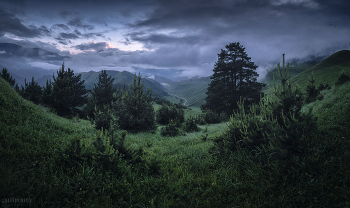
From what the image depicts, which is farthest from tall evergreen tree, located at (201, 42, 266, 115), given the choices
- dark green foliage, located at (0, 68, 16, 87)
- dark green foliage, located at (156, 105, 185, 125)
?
dark green foliage, located at (0, 68, 16, 87)

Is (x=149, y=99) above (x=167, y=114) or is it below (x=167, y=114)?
above

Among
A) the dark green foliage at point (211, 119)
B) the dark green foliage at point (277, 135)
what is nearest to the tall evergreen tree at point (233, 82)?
the dark green foliage at point (211, 119)

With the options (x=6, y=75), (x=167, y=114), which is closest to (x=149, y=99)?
(x=167, y=114)

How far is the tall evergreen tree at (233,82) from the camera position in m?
27.7

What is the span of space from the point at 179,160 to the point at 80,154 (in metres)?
3.24

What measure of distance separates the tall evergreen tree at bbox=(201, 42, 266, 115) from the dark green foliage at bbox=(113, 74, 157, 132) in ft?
60.9

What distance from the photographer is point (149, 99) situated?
43.9ft

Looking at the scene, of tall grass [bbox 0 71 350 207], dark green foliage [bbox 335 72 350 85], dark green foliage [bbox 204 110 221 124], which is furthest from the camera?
dark green foliage [bbox 204 110 221 124]

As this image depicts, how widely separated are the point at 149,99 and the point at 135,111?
5.66 feet

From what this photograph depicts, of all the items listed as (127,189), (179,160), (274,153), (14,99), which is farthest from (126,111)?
(274,153)

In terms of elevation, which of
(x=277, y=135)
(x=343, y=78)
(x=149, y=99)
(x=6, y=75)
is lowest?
(x=277, y=135)

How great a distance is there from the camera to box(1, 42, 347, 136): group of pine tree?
11930mm

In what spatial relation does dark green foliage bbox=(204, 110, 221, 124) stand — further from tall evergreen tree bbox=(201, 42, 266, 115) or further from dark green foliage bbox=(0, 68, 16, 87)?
dark green foliage bbox=(0, 68, 16, 87)

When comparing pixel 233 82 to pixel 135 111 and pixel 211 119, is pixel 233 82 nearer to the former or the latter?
pixel 211 119
